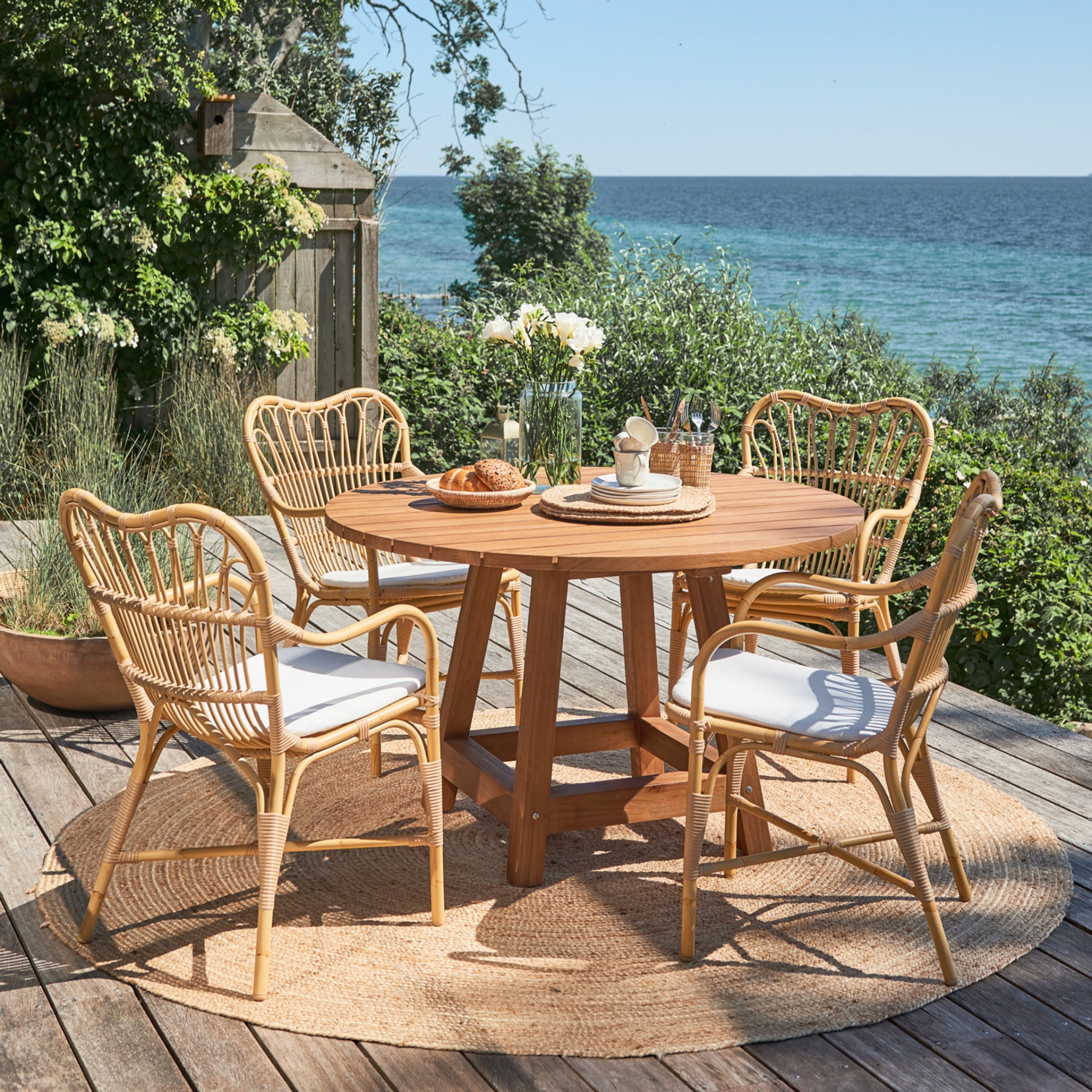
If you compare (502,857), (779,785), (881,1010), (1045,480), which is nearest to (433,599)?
(502,857)

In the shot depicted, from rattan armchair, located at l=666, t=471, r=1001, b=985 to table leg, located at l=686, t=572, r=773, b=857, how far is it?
0.20 m

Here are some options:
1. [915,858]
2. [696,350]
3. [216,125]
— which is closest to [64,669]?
[915,858]

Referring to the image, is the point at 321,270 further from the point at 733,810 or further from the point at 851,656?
the point at 733,810

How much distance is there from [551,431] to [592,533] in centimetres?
51

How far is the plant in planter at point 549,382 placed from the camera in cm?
276

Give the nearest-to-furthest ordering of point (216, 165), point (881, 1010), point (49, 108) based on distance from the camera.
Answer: point (881, 1010), point (49, 108), point (216, 165)

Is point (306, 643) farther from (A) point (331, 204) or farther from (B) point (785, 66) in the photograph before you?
(B) point (785, 66)

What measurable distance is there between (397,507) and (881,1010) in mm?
1453

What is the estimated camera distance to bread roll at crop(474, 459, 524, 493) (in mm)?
2676

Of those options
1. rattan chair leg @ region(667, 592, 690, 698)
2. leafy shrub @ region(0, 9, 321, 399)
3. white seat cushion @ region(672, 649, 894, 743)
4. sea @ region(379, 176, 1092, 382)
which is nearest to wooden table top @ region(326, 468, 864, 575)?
white seat cushion @ region(672, 649, 894, 743)

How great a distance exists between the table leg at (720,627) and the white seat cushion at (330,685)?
0.65 m

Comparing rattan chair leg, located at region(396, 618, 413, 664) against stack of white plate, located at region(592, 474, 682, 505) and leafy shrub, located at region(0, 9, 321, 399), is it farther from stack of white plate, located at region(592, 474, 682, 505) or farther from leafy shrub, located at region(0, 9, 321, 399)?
leafy shrub, located at region(0, 9, 321, 399)

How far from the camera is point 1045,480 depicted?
4.72 m

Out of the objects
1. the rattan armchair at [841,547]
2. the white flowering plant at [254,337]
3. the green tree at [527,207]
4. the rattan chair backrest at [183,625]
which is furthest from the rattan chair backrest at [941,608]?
the green tree at [527,207]
